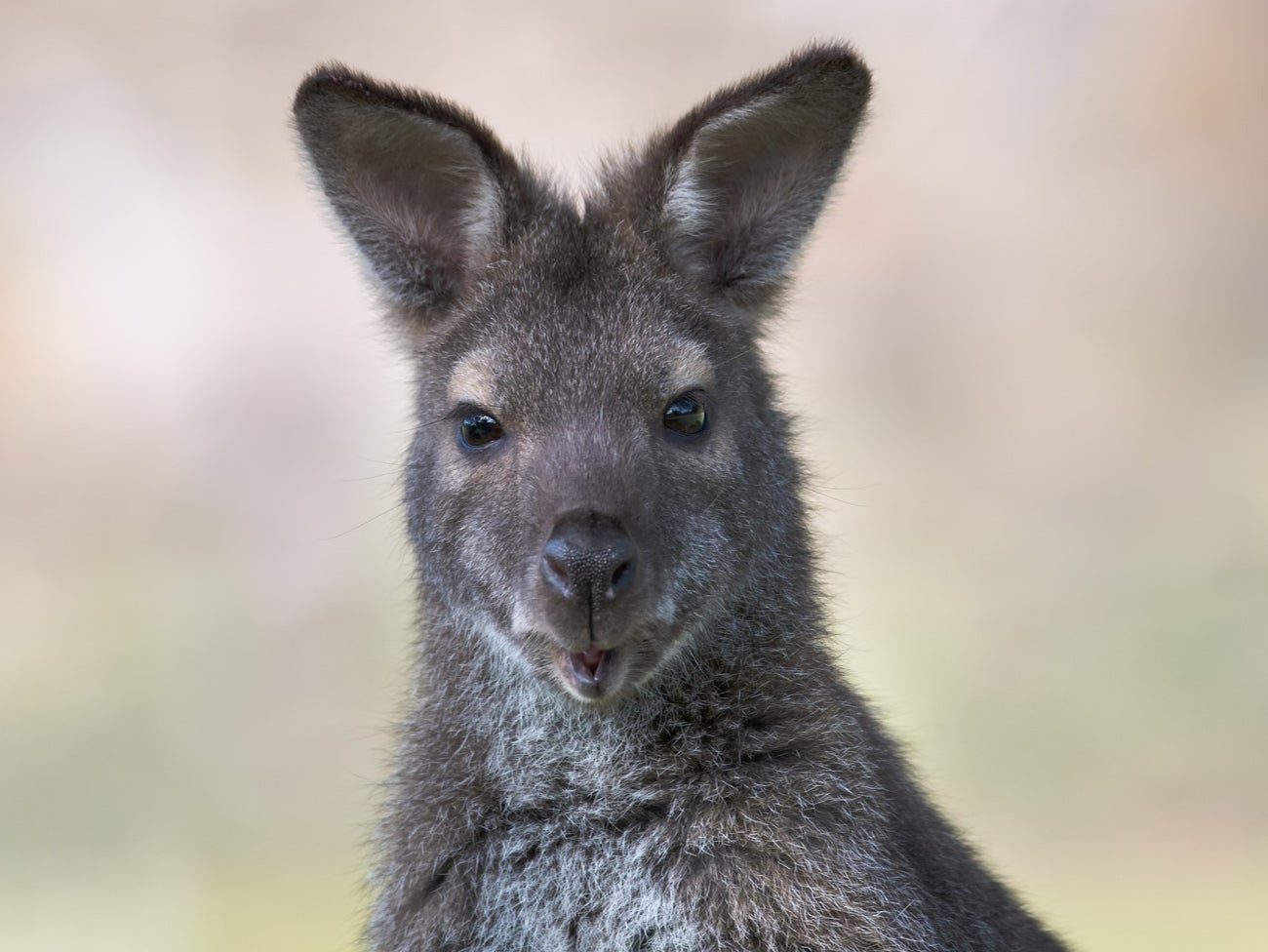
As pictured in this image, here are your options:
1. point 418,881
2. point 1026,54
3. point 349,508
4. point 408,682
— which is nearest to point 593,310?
point 408,682

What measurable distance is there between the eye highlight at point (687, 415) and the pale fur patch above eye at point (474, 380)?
0.60 meters

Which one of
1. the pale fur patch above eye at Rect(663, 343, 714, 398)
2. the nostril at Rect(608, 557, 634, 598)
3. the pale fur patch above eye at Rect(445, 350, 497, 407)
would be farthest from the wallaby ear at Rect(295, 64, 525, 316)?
the nostril at Rect(608, 557, 634, 598)

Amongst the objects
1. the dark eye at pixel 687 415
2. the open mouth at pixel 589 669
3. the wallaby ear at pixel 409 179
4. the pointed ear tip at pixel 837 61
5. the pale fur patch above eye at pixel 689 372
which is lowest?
the open mouth at pixel 589 669

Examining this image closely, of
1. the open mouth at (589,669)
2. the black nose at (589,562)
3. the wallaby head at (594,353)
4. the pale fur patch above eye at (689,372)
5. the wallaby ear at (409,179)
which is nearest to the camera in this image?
the black nose at (589,562)

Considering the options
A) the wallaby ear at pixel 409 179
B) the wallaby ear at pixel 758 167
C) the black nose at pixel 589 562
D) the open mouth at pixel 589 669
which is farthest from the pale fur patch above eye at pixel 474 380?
the open mouth at pixel 589 669

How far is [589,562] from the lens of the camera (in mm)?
4641

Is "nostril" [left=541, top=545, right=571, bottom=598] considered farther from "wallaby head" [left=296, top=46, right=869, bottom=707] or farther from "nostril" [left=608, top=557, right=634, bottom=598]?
"nostril" [left=608, top=557, right=634, bottom=598]

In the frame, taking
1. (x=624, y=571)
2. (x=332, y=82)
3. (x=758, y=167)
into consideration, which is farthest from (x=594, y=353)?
(x=332, y=82)

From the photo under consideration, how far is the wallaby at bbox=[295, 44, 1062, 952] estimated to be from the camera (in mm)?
4902

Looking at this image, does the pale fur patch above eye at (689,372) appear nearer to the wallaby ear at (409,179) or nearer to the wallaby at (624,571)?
the wallaby at (624,571)

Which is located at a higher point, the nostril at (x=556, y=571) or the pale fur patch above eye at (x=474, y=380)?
the pale fur patch above eye at (x=474, y=380)

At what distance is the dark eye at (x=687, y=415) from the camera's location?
5.29 m

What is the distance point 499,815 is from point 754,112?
103 inches

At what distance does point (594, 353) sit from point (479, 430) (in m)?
0.48
